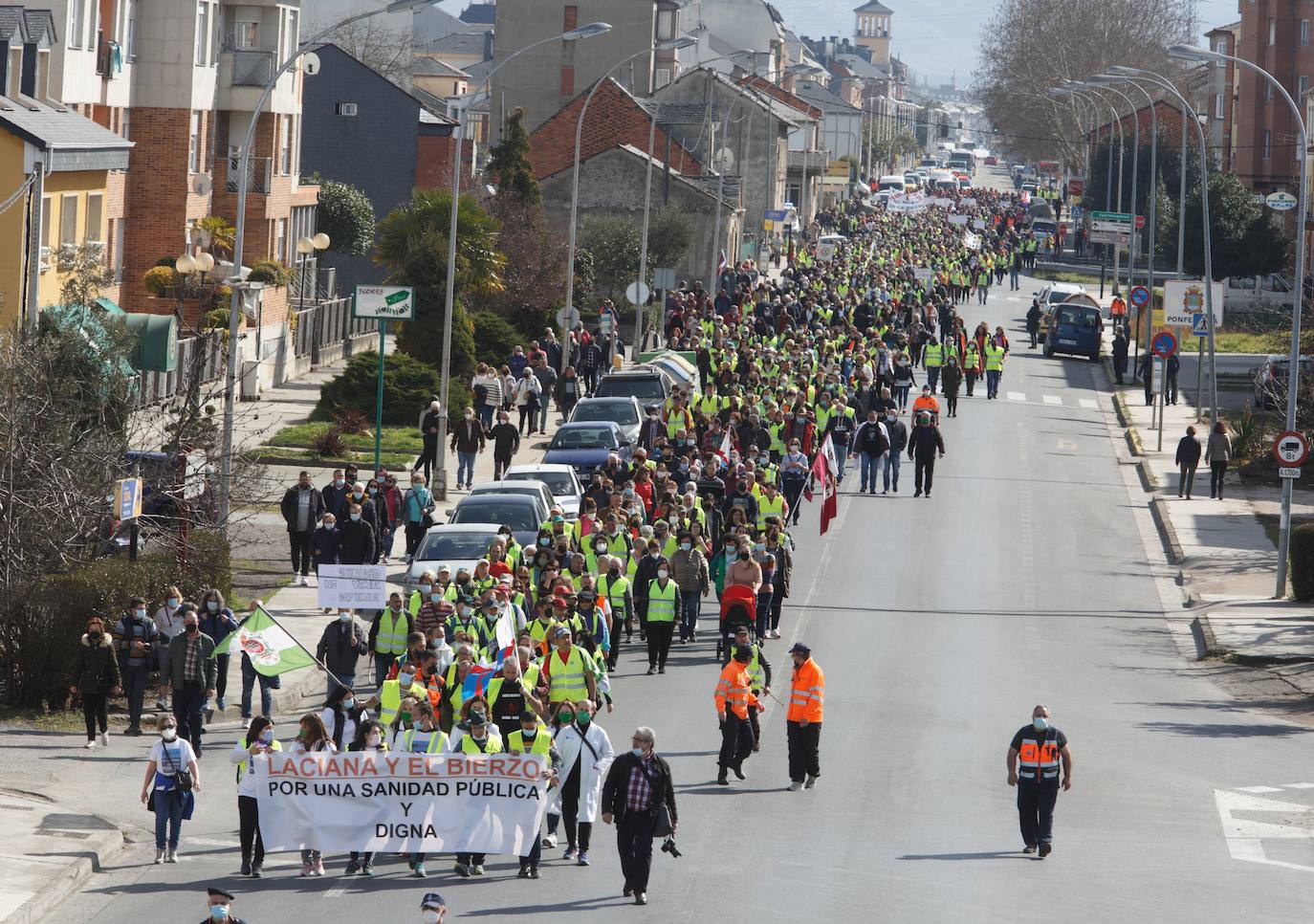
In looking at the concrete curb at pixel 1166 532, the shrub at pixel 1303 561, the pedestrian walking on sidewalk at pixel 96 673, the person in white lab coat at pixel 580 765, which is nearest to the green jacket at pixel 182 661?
the pedestrian walking on sidewalk at pixel 96 673

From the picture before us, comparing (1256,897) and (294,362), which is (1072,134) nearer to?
(294,362)

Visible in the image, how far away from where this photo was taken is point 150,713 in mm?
21844

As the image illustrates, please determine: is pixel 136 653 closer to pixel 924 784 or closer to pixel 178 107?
pixel 924 784

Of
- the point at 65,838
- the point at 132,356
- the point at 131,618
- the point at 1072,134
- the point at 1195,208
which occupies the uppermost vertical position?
the point at 1072,134

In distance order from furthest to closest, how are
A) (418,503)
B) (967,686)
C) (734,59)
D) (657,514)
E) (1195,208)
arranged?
(734,59), (1195,208), (418,503), (657,514), (967,686)

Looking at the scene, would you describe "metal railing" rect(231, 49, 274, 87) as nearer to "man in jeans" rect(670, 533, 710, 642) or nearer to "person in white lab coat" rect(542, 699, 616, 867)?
"man in jeans" rect(670, 533, 710, 642)

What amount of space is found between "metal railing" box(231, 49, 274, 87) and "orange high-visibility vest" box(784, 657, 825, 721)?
35595 mm

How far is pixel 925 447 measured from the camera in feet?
123

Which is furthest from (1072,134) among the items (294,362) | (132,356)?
(132,356)

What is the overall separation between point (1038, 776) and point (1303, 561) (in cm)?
1482

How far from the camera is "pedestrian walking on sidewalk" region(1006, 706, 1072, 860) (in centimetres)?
1647

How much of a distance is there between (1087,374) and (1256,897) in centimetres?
4825

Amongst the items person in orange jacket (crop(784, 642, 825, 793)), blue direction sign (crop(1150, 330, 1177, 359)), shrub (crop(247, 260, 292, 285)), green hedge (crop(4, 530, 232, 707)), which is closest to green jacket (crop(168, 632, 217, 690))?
green hedge (crop(4, 530, 232, 707))

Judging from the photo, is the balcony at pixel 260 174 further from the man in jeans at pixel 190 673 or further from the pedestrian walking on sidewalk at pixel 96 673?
the man in jeans at pixel 190 673
